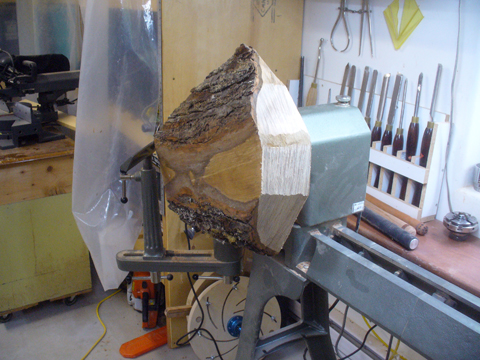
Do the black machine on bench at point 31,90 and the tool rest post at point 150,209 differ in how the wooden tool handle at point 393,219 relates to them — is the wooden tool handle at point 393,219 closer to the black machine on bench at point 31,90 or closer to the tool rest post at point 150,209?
the tool rest post at point 150,209

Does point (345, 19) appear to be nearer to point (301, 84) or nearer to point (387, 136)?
point (301, 84)

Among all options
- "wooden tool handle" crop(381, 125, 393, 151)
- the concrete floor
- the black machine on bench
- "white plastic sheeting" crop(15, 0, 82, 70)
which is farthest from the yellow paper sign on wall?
"white plastic sheeting" crop(15, 0, 82, 70)

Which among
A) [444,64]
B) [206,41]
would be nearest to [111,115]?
[206,41]

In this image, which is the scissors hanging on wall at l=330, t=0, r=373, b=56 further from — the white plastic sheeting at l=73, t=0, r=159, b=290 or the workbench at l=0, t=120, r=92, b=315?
the workbench at l=0, t=120, r=92, b=315

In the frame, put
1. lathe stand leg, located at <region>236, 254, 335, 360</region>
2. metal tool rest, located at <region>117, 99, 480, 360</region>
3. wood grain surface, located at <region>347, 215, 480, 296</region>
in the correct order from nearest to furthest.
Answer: metal tool rest, located at <region>117, 99, 480, 360</region>, lathe stand leg, located at <region>236, 254, 335, 360</region>, wood grain surface, located at <region>347, 215, 480, 296</region>

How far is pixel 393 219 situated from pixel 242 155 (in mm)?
813

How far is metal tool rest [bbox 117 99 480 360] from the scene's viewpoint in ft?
2.15

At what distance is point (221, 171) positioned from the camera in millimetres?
756

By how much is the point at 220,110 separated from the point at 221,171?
115mm

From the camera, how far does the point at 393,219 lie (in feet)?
4.34

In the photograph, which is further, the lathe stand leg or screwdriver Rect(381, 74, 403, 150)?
screwdriver Rect(381, 74, 403, 150)

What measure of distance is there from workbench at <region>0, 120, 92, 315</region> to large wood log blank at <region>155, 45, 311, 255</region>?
121 cm

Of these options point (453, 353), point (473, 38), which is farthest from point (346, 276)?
point (473, 38)

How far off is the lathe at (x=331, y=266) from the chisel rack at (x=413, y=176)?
0.51m
